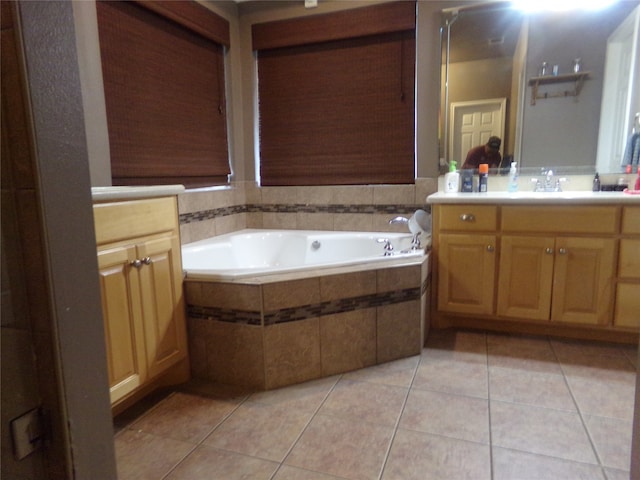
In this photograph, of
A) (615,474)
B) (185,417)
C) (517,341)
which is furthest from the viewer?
(517,341)

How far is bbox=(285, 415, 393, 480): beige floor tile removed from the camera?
1.36 metres

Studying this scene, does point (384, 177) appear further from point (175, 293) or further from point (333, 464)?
point (333, 464)

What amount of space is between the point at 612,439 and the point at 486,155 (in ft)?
5.81

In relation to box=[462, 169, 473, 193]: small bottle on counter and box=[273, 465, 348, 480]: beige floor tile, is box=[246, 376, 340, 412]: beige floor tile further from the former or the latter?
box=[462, 169, 473, 193]: small bottle on counter

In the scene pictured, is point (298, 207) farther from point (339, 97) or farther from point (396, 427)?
point (396, 427)

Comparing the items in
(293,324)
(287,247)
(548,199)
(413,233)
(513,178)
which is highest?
(513,178)

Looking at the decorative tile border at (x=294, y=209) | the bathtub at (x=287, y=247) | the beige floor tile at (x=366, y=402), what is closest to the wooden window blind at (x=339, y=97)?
the decorative tile border at (x=294, y=209)

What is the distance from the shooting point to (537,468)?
1340 mm

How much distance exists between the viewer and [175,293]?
6.00ft

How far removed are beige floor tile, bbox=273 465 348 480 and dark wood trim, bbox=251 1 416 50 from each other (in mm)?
2620

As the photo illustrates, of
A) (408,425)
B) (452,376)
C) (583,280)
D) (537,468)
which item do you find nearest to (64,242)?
(408,425)

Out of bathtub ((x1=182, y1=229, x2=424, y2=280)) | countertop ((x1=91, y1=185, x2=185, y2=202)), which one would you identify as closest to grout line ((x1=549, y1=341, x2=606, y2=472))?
bathtub ((x1=182, y1=229, x2=424, y2=280))

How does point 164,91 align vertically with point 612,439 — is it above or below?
above

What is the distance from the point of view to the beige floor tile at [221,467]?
1337mm
